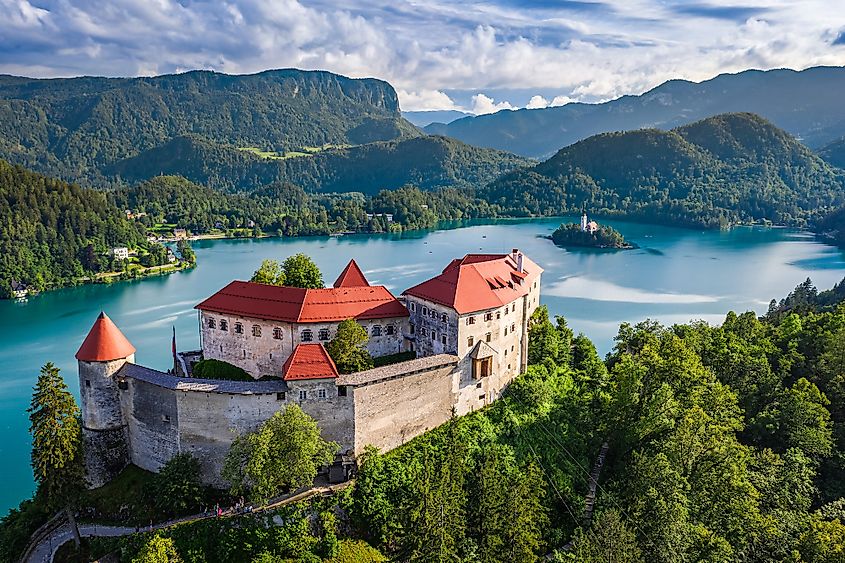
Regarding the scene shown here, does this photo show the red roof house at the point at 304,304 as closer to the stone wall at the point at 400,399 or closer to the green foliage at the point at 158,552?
the stone wall at the point at 400,399

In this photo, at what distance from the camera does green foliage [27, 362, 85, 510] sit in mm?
32125

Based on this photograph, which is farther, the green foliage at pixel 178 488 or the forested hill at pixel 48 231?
the forested hill at pixel 48 231

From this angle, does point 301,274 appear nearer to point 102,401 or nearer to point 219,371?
point 219,371

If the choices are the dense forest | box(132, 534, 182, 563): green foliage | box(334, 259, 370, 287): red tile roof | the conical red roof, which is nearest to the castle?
the conical red roof

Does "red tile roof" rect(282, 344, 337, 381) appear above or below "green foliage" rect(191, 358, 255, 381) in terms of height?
above

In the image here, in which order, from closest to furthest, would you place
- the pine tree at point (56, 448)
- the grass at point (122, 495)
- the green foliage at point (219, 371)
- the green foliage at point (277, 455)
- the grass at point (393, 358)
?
the green foliage at point (277, 455) < the pine tree at point (56, 448) < the grass at point (122, 495) < the green foliage at point (219, 371) < the grass at point (393, 358)

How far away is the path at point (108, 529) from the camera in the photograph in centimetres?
3109

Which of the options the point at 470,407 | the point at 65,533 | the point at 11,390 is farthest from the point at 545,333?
the point at 11,390

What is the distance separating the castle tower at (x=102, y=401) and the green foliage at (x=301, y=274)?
12106 millimetres

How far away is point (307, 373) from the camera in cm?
3234

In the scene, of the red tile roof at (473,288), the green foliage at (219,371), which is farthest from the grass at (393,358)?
the green foliage at (219,371)

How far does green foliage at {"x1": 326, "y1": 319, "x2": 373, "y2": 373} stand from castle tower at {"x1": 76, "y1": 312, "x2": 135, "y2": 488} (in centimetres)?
1123

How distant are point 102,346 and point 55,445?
5301mm

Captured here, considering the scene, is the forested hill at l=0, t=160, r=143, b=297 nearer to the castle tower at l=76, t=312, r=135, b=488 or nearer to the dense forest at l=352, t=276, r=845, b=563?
the castle tower at l=76, t=312, r=135, b=488
